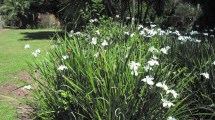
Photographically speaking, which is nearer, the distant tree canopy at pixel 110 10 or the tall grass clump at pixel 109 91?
the tall grass clump at pixel 109 91

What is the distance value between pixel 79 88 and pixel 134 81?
1.77ft

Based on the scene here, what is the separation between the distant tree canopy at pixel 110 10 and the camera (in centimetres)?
1065

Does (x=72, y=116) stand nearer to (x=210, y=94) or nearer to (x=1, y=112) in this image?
(x=210, y=94)

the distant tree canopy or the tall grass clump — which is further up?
the distant tree canopy

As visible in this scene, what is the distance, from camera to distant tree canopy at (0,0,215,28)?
1065cm

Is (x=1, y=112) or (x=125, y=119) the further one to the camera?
(x=1, y=112)

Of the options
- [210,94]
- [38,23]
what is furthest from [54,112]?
[38,23]

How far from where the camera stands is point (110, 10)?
10438mm

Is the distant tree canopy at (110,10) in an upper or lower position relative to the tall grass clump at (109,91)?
upper

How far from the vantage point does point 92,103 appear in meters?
2.99

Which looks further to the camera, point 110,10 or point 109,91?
point 110,10

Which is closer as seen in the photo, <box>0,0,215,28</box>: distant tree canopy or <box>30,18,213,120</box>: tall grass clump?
<box>30,18,213,120</box>: tall grass clump

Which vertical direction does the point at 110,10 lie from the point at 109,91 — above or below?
above

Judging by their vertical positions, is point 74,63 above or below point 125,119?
above
